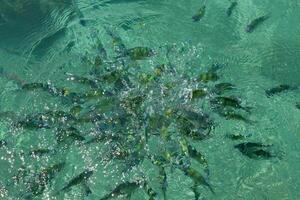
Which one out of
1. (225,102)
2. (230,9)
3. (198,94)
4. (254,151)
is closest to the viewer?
(254,151)

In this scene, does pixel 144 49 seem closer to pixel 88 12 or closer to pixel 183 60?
pixel 183 60

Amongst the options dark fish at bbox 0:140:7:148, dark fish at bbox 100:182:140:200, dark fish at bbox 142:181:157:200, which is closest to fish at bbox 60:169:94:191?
dark fish at bbox 100:182:140:200

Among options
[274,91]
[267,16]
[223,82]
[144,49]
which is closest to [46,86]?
[144,49]

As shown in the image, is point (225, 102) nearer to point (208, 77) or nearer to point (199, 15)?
point (208, 77)

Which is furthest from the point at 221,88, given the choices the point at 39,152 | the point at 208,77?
the point at 39,152

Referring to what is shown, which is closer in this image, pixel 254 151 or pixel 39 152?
pixel 254 151

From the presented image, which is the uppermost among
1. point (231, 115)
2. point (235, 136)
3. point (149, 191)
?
point (231, 115)

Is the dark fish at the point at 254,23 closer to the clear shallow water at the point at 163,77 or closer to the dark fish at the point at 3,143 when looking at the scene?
the clear shallow water at the point at 163,77
